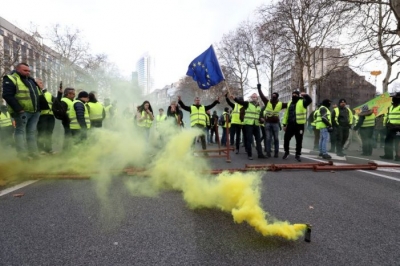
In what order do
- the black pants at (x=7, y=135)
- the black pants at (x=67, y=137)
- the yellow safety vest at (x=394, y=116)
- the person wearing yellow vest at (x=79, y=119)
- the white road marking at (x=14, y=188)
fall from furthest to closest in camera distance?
the black pants at (x=7, y=135)
the yellow safety vest at (x=394, y=116)
the black pants at (x=67, y=137)
the person wearing yellow vest at (x=79, y=119)
the white road marking at (x=14, y=188)

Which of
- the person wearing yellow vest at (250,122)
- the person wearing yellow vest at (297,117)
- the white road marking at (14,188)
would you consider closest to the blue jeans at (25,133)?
the white road marking at (14,188)

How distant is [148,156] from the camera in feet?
20.6

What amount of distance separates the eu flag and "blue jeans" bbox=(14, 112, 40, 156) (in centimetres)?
451

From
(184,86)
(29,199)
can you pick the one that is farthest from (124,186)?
(184,86)

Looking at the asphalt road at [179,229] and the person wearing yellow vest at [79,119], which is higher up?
the person wearing yellow vest at [79,119]

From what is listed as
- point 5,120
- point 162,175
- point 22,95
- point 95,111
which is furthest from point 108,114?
point 162,175

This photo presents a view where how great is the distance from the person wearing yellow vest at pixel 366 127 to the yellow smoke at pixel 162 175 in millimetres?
6818

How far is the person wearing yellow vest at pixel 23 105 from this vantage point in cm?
524

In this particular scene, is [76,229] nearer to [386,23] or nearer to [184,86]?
[386,23]

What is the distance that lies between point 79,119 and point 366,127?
29.7 ft

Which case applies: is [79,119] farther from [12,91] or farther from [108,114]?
[108,114]

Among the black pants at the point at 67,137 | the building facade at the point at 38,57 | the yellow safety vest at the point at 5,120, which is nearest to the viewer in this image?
the black pants at the point at 67,137

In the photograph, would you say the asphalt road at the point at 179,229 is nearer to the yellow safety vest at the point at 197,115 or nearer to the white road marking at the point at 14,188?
the white road marking at the point at 14,188

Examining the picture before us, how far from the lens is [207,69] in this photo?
8234 mm
